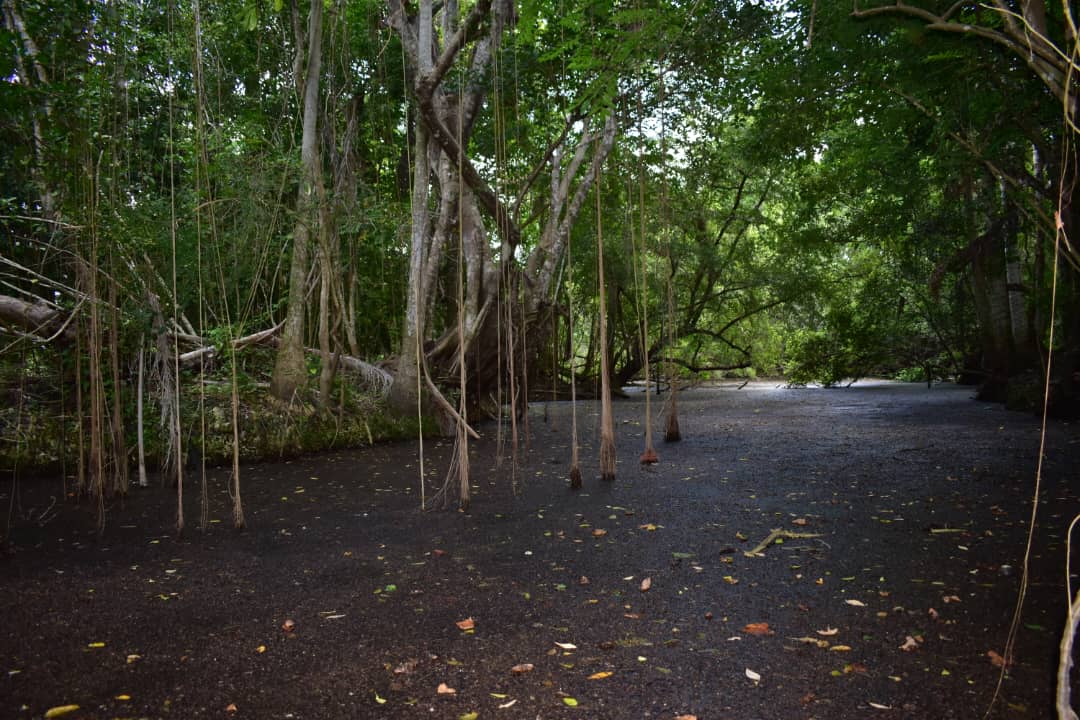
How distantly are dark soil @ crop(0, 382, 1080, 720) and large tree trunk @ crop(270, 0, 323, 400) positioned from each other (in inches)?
61.1

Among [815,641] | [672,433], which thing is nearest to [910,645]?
[815,641]

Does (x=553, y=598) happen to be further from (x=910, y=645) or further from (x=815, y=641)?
(x=910, y=645)

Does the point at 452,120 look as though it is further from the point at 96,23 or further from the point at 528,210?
the point at 528,210

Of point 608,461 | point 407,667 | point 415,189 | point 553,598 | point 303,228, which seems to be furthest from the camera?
point 415,189

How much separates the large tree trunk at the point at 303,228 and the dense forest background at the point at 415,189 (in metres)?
0.03

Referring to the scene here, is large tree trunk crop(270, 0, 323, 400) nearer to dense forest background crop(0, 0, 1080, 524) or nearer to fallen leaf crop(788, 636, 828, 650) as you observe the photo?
dense forest background crop(0, 0, 1080, 524)

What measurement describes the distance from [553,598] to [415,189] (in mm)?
4528

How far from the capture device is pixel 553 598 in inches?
104

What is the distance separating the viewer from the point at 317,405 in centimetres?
657

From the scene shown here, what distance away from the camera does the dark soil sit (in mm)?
1902

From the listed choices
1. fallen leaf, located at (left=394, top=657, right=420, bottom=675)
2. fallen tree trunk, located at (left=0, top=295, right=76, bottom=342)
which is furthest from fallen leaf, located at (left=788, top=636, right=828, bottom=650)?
fallen tree trunk, located at (left=0, top=295, right=76, bottom=342)

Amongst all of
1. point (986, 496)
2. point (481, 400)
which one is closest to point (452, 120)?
point (481, 400)

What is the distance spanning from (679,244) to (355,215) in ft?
27.6

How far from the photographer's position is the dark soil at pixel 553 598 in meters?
1.90
